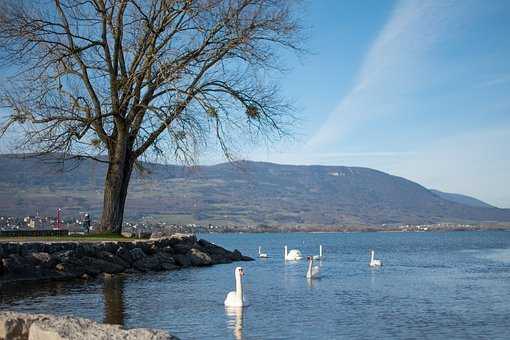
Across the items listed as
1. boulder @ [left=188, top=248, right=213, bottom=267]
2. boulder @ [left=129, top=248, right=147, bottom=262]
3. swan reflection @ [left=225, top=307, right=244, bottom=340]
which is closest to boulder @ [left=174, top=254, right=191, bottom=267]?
boulder @ [left=188, top=248, right=213, bottom=267]

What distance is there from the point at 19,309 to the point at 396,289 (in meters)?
14.9

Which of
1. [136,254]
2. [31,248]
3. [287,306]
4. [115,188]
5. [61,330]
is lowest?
[287,306]

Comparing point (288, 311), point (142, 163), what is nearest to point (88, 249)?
point (142, 163)

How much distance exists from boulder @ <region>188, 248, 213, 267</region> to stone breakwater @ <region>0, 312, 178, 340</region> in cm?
2632

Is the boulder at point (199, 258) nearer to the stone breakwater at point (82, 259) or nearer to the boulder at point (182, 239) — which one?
the stone breakwater at point (82, 259)

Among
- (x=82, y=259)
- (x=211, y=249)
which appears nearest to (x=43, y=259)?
(x=82, y=259)

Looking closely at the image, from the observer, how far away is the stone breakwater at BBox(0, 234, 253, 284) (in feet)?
87.1

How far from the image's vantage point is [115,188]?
33.0 metres

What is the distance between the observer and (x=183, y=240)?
4150 centimetres

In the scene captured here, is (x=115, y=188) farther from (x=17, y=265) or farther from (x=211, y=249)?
(x=211, y=249)

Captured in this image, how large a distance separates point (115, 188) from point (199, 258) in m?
8.26

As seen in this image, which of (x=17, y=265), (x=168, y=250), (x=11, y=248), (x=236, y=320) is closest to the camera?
(x=236, y=320)

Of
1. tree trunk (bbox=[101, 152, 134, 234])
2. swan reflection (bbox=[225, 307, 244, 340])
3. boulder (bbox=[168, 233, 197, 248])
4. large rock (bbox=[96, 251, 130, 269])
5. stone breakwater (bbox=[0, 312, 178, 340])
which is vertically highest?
tree trunk (bbox=[101, 152, 134, 234])

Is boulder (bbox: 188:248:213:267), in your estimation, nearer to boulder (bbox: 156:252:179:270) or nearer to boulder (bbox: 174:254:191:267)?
boulder (bbox: 174:254:191:267)
